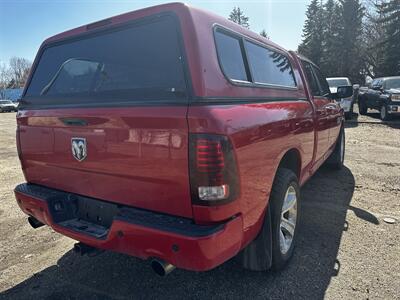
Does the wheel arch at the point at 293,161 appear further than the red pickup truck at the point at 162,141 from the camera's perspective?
Yes

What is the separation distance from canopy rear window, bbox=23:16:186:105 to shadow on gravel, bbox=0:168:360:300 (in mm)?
1526

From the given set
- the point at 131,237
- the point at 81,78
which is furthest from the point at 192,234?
the point at 81,78

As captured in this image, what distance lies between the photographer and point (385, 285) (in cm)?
271

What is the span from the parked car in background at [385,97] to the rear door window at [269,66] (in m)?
10.8

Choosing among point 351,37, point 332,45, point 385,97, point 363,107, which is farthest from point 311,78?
point 351,37

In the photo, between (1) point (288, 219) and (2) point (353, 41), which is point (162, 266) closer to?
(1) point (288, 219)

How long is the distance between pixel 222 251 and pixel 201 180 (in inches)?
17.8

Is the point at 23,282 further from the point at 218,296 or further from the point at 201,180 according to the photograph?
the point at 201,180

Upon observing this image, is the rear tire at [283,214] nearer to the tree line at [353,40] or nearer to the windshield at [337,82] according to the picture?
the windshield at [337,82]

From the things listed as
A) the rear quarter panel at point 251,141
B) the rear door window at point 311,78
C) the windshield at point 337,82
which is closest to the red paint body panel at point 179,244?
the rear quarter panel at point 251,141

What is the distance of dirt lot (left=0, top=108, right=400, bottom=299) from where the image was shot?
2668mm

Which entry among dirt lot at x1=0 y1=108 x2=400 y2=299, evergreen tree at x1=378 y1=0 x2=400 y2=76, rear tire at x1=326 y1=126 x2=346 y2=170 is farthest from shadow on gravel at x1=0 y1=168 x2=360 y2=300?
evergreen tree at x1=378 y1=0 x2=400 y2=76

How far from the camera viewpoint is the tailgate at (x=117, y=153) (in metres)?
1.98

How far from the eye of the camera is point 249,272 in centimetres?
288
